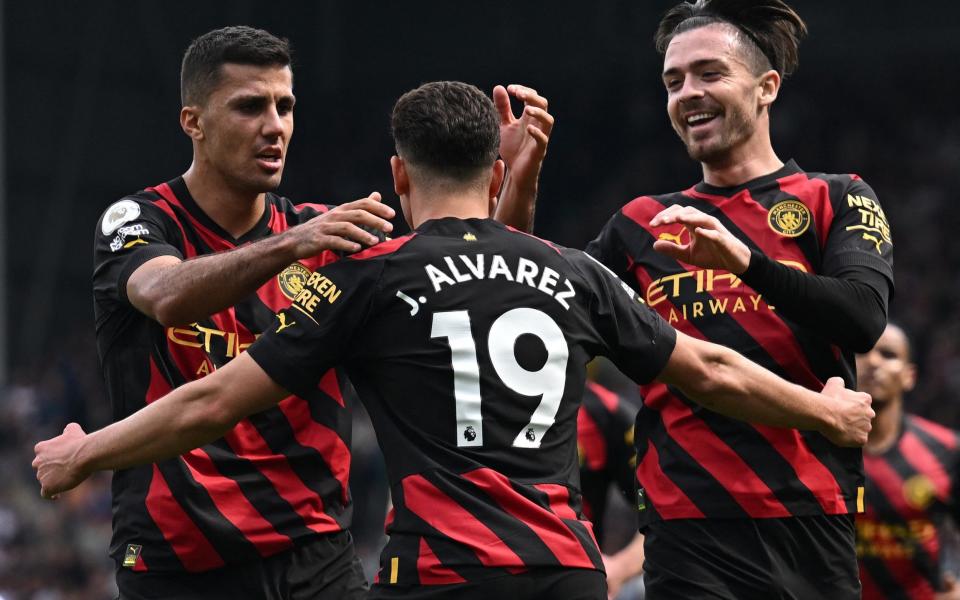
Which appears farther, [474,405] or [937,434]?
[937,434]

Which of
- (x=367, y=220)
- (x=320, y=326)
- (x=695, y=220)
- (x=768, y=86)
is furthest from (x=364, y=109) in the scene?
(x=320, y=326)

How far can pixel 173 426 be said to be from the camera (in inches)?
158

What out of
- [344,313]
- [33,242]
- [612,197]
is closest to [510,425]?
[344,313]

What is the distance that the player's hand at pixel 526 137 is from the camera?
5199mm

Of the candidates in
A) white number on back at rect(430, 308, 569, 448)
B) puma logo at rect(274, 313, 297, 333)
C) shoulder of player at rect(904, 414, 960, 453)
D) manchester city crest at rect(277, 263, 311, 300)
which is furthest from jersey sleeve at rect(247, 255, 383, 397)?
shoulder of player at rect(904, 414, 960, 453)

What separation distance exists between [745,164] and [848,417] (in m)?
1.16

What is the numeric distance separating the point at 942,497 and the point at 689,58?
287cm

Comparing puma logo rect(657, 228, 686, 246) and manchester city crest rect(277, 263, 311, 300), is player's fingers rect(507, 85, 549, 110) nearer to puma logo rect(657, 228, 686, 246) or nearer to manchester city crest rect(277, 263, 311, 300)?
puma logo rect(657, 228, 686, 246)

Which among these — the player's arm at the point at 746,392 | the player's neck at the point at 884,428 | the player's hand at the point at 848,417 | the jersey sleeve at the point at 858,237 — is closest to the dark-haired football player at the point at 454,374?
the player's arm at the point at 746,392

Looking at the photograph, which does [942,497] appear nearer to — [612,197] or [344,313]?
[344,313]

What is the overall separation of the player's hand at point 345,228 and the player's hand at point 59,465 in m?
0.82

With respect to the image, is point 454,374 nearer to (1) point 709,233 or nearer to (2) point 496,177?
(2) point 496,177

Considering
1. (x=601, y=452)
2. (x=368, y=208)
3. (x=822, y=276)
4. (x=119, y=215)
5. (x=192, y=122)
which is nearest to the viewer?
(x=368, y=208)

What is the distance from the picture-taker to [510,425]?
12.7 feet
